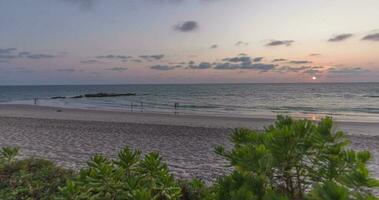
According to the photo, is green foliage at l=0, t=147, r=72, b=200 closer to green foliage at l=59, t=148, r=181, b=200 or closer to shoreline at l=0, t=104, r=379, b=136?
green foliage at l=59, t=148, r=181, b=200

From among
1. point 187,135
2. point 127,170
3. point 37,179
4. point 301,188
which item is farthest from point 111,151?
point 301,188

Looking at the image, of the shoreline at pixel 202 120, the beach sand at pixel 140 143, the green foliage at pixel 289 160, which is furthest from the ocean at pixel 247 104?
the green foliage at pixel 289 160

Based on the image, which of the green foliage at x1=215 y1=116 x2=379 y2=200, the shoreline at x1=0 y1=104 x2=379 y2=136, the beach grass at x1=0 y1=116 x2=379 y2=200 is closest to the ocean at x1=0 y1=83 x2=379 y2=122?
the shoreline at x1=0 y1=104 x2=379 y2=136

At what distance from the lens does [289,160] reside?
1.91m

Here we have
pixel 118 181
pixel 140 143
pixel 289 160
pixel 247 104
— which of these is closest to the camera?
pixel 289 160

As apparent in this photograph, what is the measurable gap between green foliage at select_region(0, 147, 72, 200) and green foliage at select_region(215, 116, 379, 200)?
3.69m

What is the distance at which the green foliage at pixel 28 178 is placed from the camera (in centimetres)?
497

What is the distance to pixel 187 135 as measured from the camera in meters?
17.4

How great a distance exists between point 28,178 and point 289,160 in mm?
4905

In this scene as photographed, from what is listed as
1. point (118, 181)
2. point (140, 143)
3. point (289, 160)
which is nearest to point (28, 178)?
point (118, 181)

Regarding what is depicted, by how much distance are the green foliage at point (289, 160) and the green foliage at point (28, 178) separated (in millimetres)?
3692

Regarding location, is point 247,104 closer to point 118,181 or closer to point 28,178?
point 28,178

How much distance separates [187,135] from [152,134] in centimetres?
190

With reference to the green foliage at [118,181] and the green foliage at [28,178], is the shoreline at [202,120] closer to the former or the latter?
the green foliage at [28,178]
